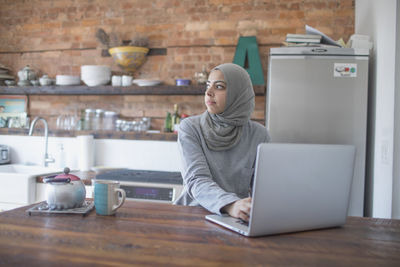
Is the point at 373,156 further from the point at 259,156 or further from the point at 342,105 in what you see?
the point at 259,156

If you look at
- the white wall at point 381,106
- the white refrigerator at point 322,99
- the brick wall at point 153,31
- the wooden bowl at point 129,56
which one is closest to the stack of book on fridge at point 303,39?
the white refrigerator at point 322,99

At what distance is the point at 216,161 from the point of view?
1710 millimetres

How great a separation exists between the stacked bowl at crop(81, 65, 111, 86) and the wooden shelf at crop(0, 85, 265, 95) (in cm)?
8

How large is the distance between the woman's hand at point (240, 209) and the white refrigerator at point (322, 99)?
156cm

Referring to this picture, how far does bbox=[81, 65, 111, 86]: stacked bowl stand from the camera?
3.63m

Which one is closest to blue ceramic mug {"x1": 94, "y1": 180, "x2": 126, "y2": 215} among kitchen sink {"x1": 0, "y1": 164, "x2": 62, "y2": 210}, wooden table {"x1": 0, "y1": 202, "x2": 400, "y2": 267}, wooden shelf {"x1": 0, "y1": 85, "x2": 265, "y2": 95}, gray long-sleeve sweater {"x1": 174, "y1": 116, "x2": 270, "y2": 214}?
wooden table {"x1": 0, "y1": 202, "x2": 400, "y2": 267}

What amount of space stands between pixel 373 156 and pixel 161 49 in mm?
2256

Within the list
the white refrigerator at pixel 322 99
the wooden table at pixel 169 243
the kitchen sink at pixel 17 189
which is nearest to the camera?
the wooden table at pixel 169 243

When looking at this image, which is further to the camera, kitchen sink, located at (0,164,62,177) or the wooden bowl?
the wooden bowl

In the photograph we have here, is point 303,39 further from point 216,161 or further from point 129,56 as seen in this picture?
point 129,56

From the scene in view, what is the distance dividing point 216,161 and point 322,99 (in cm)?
135

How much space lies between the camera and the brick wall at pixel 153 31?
3.48 meters

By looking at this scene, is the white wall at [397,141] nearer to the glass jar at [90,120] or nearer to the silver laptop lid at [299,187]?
the silver laptop lid at [299,187]

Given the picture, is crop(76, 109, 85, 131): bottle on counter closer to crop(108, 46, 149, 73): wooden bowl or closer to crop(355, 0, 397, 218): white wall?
crop(108, 46, 149, 73): wooden bowl
